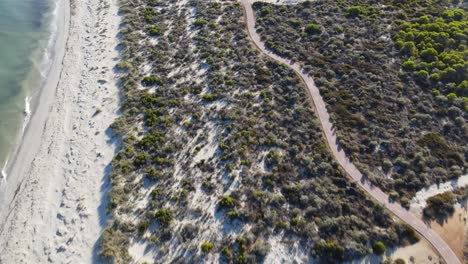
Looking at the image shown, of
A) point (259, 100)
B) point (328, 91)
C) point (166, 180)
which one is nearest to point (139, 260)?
point (166, 180)

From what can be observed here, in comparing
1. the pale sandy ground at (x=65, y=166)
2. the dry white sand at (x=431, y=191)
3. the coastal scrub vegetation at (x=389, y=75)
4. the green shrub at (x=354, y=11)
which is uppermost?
the green shrub at (x=354, y=11)

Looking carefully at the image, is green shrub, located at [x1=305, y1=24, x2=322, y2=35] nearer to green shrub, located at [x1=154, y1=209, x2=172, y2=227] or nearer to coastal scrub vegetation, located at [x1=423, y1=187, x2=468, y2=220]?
coastal scrub vegetation, located at [x1=423, y1=187, x2=468, y2=220]

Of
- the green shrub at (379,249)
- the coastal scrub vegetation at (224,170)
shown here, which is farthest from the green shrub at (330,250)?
the green shrub at (379,249)

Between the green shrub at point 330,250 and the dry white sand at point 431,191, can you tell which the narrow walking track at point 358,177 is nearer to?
the dry white sand at point 431,191

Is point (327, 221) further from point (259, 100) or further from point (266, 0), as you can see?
point (266, 0)

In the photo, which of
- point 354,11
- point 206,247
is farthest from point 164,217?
point 354,11

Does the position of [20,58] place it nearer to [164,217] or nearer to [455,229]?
[164,217]
